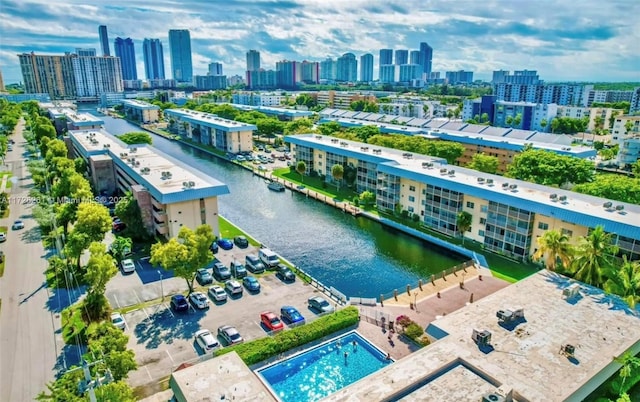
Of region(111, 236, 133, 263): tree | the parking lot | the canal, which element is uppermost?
region(111, 236, 133, 263): tree

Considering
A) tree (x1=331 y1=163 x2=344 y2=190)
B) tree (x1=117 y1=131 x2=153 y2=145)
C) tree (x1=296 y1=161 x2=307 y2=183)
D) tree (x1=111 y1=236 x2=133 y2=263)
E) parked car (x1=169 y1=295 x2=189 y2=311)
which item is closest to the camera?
parked car (x1=169 y1=295 x2=189 y2=311)

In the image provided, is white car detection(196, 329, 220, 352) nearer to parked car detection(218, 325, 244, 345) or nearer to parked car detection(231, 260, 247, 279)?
parked car detection(218, 325, 244, 345)

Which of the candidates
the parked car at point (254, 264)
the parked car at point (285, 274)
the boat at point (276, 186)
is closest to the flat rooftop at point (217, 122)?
the boat at point (276, 186)

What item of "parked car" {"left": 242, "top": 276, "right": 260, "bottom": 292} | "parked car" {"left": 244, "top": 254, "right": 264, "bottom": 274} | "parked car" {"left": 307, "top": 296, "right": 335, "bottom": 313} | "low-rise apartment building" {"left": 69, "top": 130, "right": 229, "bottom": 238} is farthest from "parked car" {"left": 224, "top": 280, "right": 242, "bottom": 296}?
"low-rise apartment building" {"left": 69, "top": 130, "right": 229, "bottom": 238}

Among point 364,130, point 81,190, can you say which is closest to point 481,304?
point 81,190

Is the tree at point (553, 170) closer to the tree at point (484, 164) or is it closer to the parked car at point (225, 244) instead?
the tree at point (484, 164)

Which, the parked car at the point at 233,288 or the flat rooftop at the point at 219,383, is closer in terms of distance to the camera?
the flat rooftop at the point at 219,383
